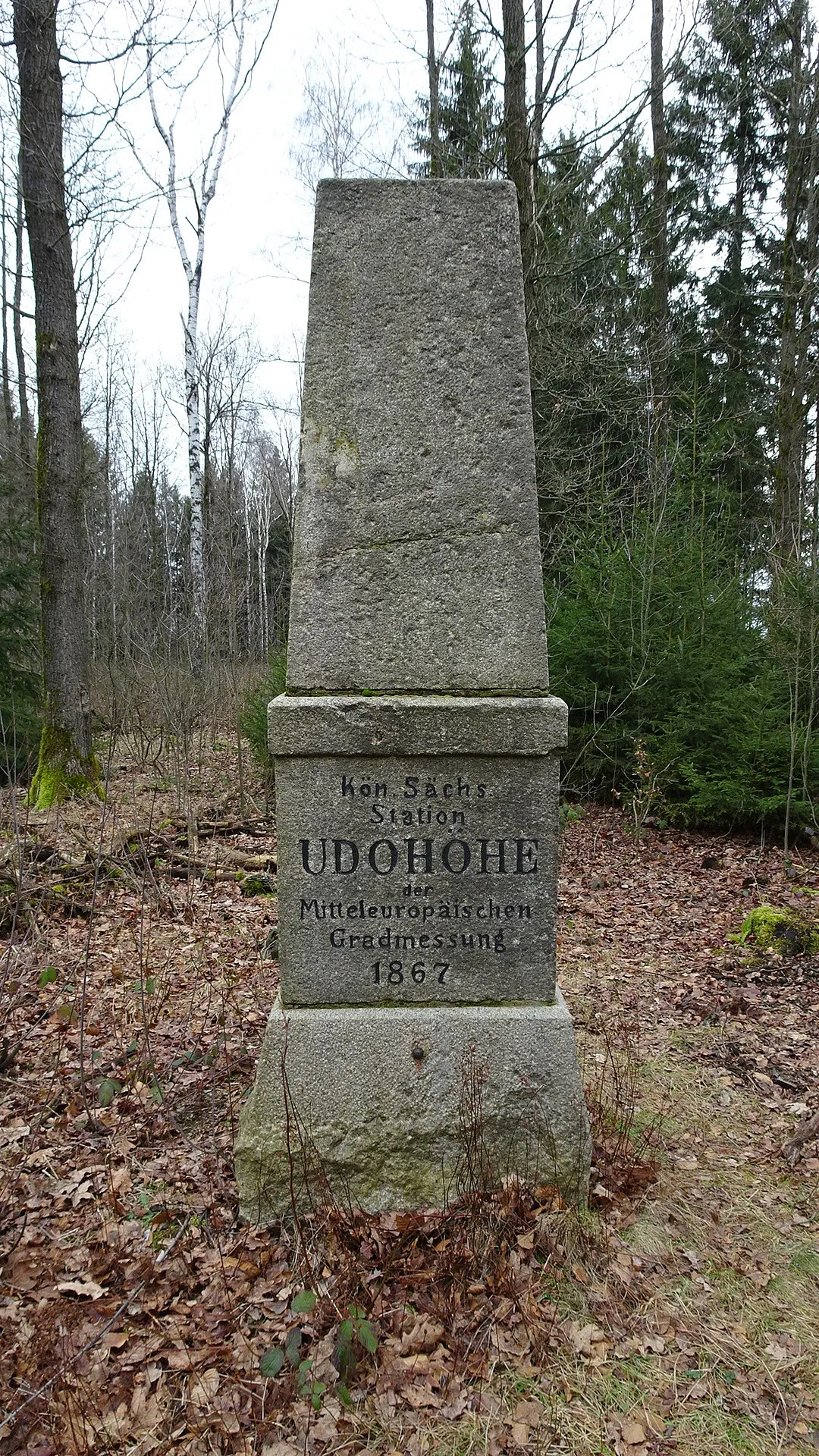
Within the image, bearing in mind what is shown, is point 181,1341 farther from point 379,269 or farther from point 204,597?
point 204,597

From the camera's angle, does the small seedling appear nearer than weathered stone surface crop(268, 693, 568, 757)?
Yes

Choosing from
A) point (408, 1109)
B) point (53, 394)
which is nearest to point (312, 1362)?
point (408, 1109)

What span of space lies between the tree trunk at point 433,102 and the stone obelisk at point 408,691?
6.38 m

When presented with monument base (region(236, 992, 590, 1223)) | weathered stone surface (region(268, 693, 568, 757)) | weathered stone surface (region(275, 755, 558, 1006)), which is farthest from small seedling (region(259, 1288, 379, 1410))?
weathered stone surface (region(268, 693, 568, 757))

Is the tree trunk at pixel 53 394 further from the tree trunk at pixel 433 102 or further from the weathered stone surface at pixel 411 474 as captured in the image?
the weathered stone surface at pixel 411 474

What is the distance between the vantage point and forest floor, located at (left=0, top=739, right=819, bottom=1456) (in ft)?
6.56

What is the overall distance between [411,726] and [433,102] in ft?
38.1

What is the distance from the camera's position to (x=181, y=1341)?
2.19 m

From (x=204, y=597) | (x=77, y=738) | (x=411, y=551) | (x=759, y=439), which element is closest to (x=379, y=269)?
(x=411, y=551)

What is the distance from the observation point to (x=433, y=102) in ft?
35.6

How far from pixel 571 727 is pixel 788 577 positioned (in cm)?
238

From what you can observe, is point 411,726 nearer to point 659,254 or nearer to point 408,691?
point 408,691

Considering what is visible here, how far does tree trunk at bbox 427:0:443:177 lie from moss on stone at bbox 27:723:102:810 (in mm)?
6448

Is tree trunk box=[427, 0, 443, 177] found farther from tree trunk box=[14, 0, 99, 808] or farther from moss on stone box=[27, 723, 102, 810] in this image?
moss on stone box=[27, 723, 102, 810]
